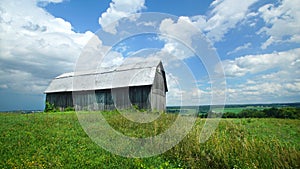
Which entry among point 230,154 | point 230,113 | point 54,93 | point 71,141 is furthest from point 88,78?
point 230,154

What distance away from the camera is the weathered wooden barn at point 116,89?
25500mm

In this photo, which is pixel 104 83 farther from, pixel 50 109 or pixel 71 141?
pixel 71 141

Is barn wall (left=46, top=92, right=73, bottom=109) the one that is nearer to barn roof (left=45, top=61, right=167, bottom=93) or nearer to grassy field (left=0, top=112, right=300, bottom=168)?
barn roof (left=45, top=61, right=167, bottom=93)

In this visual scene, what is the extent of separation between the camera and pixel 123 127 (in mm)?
13031

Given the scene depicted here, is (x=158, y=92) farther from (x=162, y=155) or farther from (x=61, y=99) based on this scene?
(x=162, y=155)

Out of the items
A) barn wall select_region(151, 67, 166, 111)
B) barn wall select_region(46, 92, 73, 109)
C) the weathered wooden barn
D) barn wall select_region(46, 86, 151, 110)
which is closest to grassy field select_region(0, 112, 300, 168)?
barn wall select_region(46, 86, 151, 110)

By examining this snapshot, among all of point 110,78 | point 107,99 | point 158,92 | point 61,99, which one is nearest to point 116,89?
point 107,99

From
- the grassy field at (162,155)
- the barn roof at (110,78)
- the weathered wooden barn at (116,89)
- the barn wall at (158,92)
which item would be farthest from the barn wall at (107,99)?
the grassy field at (162,155)

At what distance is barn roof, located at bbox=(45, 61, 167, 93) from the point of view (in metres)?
26.2

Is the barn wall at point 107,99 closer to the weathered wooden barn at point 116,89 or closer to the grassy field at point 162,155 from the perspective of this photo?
the weathered wooden barn at point 116,89

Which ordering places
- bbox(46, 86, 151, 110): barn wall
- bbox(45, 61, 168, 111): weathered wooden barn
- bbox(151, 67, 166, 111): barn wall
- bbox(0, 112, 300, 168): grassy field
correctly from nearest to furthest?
bbox(0, 112, 300, 168): grassy field, bbox(46, 86, 151, 110): barn wall, bbox(45, 61, 168, 111): weathered wooden barn, bbox(151, 67, 166, 111): barn wall

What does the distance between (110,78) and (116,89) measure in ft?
8.74

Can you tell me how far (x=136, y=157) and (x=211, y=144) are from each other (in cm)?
270

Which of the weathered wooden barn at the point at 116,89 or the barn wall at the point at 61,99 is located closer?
the weathered wooden barn at the point at 116,89
